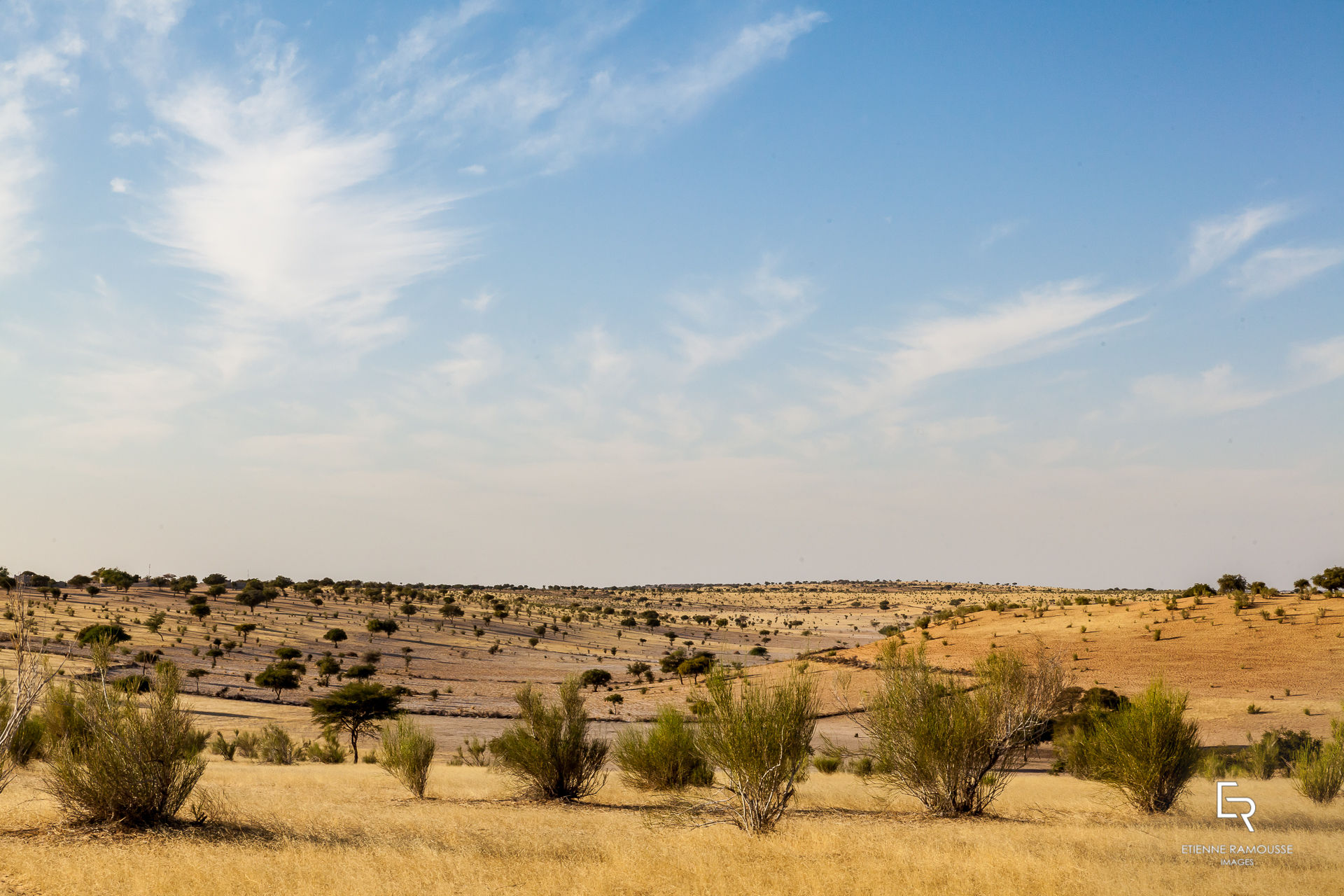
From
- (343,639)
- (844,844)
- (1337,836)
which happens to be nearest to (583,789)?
Result: (844,844)

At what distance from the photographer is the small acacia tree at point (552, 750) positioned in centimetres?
2456

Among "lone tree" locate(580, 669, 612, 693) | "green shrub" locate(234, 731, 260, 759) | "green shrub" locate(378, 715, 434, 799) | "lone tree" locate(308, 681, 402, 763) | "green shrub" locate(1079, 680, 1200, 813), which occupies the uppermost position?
"green shrub" locate(1079, 680, 1200, 813)

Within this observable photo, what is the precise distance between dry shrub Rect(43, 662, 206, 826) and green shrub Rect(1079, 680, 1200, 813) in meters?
22.0

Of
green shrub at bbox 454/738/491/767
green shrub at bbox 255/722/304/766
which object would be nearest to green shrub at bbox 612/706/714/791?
green shrub at bbox 454/738/491/767

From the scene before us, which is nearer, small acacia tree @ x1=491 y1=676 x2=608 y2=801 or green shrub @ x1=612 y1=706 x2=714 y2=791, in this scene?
small acacia tree @ x1=491 y1=676 x2=608 y2=801

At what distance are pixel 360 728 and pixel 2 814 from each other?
3074 cm

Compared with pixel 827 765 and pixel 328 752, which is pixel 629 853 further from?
pixel 328 752

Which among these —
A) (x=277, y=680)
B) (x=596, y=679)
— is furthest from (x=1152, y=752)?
(x=277, y=680)

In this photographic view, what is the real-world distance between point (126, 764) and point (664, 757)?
14443mm

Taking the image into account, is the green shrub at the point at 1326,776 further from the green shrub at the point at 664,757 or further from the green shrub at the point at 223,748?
the green shrub at the point at 223,748

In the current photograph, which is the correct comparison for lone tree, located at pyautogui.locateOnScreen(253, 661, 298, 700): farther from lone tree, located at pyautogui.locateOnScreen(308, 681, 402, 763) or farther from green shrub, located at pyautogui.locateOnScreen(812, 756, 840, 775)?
green shrub, located at pyautogui.locateOnScreen(812, 756, 840, 775)

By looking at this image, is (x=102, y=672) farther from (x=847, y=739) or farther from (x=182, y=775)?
(x=847, y=739)

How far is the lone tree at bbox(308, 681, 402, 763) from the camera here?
143 ft

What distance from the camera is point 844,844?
1716 centimetres
